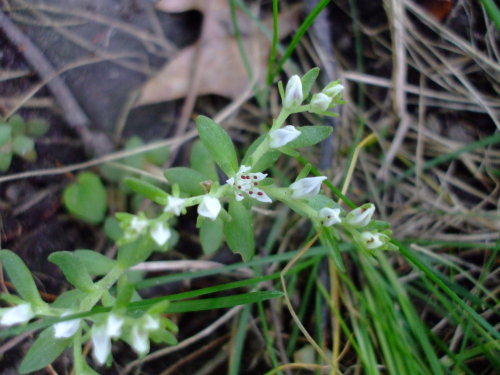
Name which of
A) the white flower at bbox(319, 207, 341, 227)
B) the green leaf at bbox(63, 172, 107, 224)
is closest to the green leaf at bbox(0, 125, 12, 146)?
the green leaf at bbox(63, 172, 107, 224)

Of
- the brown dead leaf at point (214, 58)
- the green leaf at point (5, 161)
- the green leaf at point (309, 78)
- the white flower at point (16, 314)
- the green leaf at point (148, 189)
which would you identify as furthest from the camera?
the brown dead leaf at point (214, 58)

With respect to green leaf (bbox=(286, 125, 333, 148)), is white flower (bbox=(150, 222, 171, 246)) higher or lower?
lower

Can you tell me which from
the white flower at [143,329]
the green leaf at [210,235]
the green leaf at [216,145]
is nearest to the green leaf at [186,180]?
the green leaf at [216,145]

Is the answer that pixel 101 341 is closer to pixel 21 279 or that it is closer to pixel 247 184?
pixel 21 279

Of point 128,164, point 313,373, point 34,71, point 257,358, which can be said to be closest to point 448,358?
point 313,373

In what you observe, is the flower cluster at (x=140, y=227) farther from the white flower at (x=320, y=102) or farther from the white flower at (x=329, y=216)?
the white flower at (x=320, y=102)

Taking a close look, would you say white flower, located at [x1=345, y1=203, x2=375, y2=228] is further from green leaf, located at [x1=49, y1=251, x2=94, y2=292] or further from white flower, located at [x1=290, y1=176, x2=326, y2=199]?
green leaf, located at [x1=49, y1=251, x2=94, y2=292]

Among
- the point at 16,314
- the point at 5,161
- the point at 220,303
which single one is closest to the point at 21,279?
the point at 16,314
